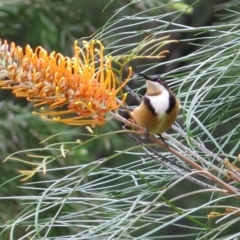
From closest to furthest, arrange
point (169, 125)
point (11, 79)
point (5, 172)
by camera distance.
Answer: point (11, 79) → point (169, 125) → point (5, 172)

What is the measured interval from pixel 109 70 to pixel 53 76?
0.06 m

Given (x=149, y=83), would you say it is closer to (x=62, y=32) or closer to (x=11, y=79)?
(x=11, y=79)

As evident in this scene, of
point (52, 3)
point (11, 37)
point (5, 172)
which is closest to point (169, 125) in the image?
point (5, 172)

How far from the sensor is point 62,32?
2.25 metres

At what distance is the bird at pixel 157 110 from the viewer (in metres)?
0.70

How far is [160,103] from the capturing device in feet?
2.44

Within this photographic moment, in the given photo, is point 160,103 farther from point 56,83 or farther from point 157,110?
point 56,83

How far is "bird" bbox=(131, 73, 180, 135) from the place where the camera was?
0.70 meters

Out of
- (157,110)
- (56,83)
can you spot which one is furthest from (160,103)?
(56,83)

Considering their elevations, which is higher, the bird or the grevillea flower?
the grevillea flower

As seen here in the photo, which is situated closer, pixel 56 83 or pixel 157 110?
pixel 56 83

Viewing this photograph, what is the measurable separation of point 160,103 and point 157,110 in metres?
0.02

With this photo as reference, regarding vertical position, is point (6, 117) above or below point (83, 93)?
below

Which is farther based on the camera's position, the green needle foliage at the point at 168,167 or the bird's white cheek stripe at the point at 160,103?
the bird's white cheek stripe at the point at 160,103
